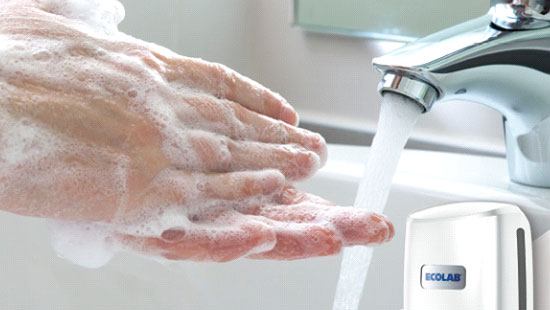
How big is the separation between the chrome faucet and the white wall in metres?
0.31

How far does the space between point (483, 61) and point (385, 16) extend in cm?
41

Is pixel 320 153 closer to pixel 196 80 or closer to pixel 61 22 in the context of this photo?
pixel 196 80

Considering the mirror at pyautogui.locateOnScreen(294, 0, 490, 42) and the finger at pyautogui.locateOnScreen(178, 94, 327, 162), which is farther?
the mirror at pyautogui.locateOnScreen(294, 0, 490, 42)

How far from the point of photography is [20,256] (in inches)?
27.8

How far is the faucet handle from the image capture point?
0.48 m

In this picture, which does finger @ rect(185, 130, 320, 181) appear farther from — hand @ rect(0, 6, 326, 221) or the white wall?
the white wall

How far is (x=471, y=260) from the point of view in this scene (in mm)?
462

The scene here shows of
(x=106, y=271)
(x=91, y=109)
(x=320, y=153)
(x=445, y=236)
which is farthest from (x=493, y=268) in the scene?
(x=106, y=271)

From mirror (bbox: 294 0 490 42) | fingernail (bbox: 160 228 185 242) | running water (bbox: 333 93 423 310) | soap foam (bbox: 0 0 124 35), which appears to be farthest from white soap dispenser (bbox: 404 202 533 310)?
mirror (bbox: 294 0 490 42)

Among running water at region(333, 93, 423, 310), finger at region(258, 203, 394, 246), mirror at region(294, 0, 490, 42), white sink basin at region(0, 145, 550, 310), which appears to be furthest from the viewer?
mirror at region(294, 0, 490, 42)

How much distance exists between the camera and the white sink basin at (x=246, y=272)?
0.61 m

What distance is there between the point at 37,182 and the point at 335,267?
1.07ft

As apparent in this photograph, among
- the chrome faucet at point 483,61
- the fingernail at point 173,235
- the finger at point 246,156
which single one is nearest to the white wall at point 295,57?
the chrome faucet at point 483,61

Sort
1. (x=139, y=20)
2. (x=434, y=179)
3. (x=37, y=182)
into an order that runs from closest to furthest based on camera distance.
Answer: (x=37, y=182)
(x=434, y=179)
(x=139, y=20)
